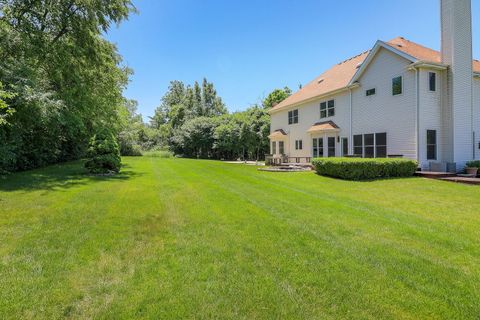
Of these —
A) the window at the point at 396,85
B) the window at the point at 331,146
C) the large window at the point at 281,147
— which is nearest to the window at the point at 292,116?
the large window at the point at 281,147

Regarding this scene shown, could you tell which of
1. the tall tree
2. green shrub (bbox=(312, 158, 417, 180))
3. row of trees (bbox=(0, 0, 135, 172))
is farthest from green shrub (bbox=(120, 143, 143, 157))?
green shrub (bbox=(312, 158, 417, 180))

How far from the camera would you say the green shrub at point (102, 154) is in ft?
42.0

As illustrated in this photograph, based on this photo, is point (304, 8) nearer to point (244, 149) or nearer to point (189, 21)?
point (189, 21)

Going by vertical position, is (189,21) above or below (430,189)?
above

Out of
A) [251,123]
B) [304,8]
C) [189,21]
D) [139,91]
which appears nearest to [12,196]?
[189,21]

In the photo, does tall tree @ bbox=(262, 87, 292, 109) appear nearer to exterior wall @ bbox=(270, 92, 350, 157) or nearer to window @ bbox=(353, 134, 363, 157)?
exterior wall @ bbox=(270, 92, 350, 157)

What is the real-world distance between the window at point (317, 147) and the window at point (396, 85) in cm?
602

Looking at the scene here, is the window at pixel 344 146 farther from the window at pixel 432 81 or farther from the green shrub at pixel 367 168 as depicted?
the window at pixel 432 81

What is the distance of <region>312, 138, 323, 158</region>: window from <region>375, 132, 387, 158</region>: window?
4.50 meters

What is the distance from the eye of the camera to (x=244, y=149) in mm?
32031

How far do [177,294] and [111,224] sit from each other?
3.05 meters

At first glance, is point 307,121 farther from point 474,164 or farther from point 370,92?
point 474,164

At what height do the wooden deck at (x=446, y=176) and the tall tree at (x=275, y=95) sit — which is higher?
the tall tree at (x=275, y=95)

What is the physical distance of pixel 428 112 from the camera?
44.3ft
